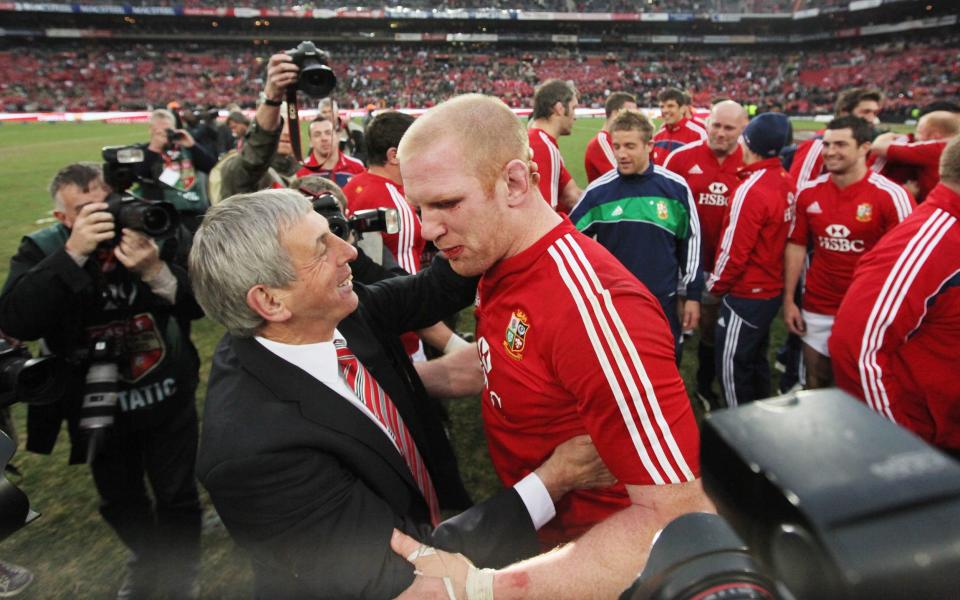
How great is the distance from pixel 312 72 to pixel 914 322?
309cm

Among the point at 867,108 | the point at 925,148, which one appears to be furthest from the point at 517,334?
the point at 867,108

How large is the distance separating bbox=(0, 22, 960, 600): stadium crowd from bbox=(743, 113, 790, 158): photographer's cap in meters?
0.02

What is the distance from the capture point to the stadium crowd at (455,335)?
1308 millimetres

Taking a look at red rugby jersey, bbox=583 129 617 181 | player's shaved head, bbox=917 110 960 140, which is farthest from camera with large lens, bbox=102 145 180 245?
player's shaved head, bbox=917 110 960 140

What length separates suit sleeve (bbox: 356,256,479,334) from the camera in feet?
7.02

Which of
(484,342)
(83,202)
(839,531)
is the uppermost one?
(839,531)

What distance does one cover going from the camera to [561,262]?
5.00 feet

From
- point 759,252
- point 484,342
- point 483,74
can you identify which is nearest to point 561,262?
point 484,342

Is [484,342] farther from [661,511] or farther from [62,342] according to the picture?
[62,342]

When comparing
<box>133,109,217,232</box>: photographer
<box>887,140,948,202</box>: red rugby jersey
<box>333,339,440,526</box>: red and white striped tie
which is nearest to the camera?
<box>333,339,440,526</box>: red and white striped tie

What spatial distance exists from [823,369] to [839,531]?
4031mm

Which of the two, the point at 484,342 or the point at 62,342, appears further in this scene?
the point at 62,342

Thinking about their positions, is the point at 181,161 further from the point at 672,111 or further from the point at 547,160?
the point at 672,111

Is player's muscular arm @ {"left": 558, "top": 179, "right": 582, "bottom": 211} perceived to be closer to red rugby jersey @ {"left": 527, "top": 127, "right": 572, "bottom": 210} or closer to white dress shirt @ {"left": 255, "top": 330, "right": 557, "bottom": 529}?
red rugby jersey @ {"left": 527, "top": 127, "right": 572, "bottom": 210}
